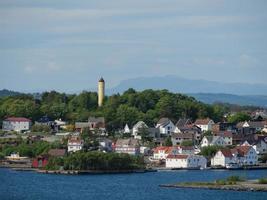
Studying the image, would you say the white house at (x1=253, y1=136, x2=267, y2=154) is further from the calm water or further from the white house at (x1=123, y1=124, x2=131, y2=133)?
the white house at (x1=123, y1=124, x2=131, y2=133)

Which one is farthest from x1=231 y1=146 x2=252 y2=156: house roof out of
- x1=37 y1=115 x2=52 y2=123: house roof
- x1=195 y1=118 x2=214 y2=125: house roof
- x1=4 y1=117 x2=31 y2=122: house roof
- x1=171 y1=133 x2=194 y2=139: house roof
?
x1=37 y1=115 x2=52 y2=123: house roof

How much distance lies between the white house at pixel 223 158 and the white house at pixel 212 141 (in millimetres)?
3317

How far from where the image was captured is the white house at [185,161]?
3509 centimetres

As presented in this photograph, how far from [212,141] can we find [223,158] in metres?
4.14

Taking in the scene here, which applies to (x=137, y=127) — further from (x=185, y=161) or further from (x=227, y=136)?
(x=185, y=161)

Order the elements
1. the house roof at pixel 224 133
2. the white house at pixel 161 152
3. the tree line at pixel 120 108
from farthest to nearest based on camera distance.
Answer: the tree line at pixel 120 108, the house roof at pixel 224 133, the white house at pixel 161 152

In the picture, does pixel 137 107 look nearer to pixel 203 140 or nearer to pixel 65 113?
pixel 65 113

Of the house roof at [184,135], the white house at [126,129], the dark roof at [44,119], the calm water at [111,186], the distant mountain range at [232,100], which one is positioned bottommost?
the calm water at [111,186]

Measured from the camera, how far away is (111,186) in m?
28.5

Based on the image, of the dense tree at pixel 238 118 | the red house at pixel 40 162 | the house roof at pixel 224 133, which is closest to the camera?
the red house at pixel 40 162

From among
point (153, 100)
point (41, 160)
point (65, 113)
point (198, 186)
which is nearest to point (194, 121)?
point (153, 100)

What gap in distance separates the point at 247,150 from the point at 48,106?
13.0 metres

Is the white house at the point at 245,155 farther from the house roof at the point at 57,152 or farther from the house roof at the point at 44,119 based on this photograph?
the house roof at the point at 44,119

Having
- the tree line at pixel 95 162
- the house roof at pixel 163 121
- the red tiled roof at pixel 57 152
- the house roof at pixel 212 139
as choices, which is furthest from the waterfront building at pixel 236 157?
the house roof at pixel 163 121
